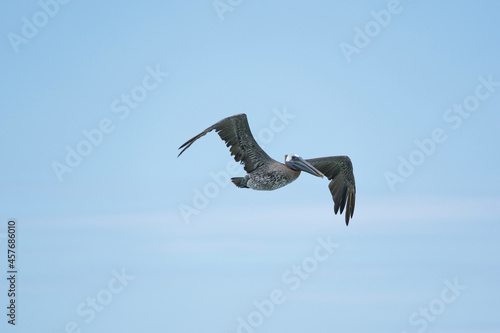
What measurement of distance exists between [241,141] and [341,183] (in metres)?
4.15

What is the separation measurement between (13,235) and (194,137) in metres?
6.04

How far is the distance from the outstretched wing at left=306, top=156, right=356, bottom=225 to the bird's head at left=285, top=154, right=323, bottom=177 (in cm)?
217

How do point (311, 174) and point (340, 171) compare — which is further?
point (340, 171)

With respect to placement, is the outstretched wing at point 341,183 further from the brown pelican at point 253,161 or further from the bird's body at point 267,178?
the bird's body at point 267,178

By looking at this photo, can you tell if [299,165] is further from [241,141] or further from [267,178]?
[241,141]

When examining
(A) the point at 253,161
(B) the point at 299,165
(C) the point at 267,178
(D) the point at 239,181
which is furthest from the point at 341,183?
(D) the point at 239,181

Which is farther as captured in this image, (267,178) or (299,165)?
(299,165)

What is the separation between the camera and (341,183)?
49.9 feet

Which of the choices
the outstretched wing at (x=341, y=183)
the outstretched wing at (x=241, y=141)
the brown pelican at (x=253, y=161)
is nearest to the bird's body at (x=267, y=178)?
the brown pelican at (x=253, y=161)

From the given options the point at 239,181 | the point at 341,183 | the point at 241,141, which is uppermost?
the point at 241,141

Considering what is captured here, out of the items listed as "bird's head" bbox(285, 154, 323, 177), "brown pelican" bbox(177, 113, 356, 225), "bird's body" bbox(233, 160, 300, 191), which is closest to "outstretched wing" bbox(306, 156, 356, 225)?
"bird's head" bbox(285, 154, 323, 177)

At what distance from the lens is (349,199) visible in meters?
15.2

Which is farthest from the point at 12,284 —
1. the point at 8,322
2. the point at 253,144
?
the point at 253,144

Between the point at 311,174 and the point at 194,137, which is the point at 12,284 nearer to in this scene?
the point at 194,137
